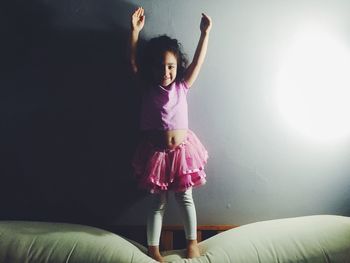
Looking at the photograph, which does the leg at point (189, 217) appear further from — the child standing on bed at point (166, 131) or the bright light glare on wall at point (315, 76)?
the bright light glare on wall at point (315, 76)

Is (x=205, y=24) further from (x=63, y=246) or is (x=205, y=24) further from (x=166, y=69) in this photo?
(x=63, y=246)

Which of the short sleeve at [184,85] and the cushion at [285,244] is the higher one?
the short sleeve at [184,85]

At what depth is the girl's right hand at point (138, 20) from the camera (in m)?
1.15

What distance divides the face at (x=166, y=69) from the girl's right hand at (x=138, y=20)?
169 millimetres

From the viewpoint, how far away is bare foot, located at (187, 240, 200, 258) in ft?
3.81

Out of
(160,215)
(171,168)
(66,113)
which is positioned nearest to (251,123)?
(171,168)

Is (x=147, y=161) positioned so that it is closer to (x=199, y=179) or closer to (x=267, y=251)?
(x=199, y=179)

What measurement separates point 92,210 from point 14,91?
23.3 inches

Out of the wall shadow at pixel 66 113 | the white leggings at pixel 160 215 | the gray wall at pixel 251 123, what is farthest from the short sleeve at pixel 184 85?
the white leggings at pixel 160 215

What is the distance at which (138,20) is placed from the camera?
46.2 inches

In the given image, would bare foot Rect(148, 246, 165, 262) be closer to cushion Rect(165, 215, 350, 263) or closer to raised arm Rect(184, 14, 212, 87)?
cushion Rect(165, 215, 350, 263)

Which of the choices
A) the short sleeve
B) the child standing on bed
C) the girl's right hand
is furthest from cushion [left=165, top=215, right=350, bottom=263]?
the girl's right hand

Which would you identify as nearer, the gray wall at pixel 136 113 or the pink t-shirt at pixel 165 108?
the pink t-shirt at pixel 165 108

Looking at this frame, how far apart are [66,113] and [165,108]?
46 centimetres
